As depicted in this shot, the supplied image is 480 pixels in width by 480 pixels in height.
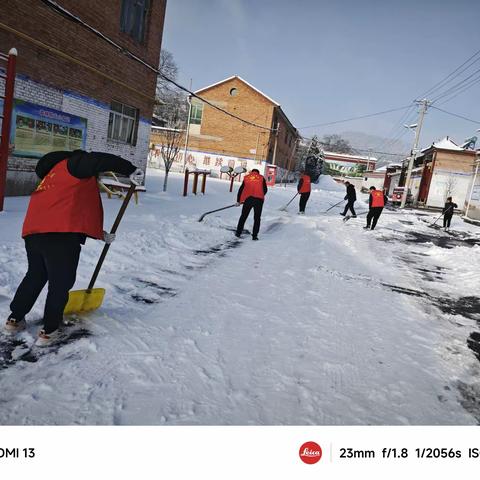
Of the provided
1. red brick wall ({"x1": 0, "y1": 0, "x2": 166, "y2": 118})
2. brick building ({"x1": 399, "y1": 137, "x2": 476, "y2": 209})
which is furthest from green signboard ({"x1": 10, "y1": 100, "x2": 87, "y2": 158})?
brick building ({"x1": 399, "y1": 137, "x2": 476, "y2": 209})

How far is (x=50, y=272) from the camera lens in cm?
276

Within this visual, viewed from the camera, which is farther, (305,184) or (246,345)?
(305,184)

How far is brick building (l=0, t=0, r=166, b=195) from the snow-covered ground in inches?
118

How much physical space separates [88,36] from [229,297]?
29.4 ft

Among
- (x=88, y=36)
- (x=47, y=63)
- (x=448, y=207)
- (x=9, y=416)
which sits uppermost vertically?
(x=88, y=36)

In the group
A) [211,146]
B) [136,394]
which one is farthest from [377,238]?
[211,146]

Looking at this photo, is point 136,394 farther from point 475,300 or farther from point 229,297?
point 475,300

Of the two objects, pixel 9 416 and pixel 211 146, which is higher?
pixel 211 146

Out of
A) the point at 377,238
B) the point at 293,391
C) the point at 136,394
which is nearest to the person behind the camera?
the point at 136,394

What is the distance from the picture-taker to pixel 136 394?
2.36m

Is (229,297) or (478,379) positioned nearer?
(478,379)

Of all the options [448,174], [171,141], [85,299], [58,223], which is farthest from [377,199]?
[448,174]
